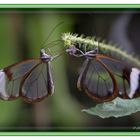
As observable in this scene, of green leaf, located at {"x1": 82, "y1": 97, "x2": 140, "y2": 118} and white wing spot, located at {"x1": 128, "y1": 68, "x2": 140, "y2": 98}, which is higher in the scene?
white wing spot, located at {"x1": 128, "y1": 68, "x2": 140, "y2": 98}

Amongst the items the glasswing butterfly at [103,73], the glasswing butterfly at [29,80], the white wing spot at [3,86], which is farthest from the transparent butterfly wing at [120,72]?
the white wing spot at [3,86]

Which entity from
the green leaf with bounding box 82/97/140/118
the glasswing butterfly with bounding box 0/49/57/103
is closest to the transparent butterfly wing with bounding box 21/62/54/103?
the glasswing butterfly with bounding box 0/49/57/103

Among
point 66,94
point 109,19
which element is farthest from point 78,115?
point 109,19

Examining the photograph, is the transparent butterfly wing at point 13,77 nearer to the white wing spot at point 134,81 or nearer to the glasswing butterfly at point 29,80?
the glasswing butterfly at point 29,80

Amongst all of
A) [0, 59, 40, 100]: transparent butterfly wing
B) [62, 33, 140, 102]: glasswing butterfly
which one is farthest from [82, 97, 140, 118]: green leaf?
[0, 59, 40, 100]: transparent butterfly wing

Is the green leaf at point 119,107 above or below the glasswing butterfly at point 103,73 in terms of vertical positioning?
below

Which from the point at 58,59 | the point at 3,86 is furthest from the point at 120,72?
the point at 3,86

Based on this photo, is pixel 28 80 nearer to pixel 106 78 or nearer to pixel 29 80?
pixel 29 80

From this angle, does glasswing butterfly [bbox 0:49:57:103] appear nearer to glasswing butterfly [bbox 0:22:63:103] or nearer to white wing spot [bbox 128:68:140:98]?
glasswing butterfly [bbox 0:22:63:103]
